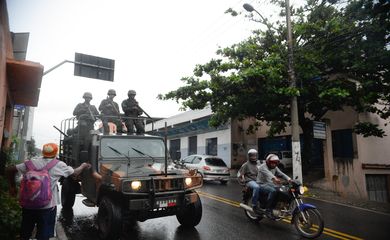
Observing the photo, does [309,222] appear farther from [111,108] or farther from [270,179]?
[111,108]

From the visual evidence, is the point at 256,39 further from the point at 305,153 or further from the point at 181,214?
the point at 181,214

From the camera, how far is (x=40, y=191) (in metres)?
4.14

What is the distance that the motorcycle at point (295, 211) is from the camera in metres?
6.00

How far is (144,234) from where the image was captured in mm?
6262

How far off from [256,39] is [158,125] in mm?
24181

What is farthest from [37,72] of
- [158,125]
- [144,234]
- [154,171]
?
[158,125]

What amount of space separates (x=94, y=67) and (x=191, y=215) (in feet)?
35.9

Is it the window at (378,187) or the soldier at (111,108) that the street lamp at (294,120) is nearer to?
the window at (378,187)

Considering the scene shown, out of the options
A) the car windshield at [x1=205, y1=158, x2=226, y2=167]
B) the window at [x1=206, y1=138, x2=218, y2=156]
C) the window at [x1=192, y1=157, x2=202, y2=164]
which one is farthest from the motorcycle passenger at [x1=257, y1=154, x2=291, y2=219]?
the window at [x1=206, y1=138, x2=218, y2=156]

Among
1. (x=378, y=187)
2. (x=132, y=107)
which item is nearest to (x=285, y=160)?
(x=378, y=187)

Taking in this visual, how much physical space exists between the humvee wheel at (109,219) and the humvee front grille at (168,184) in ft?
2.82

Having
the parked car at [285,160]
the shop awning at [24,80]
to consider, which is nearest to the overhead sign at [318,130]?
the parked car at [285,160]

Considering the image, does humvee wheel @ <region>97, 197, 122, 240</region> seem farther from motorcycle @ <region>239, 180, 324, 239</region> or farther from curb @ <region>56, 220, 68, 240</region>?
motorcycle @ <region>239, 180, 324, 239</region>

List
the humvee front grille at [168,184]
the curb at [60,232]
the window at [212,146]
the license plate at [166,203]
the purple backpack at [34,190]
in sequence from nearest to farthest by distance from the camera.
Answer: the purple backpack at [34,190], the license plate at [166,203], the humvee front grille at [168,184], the curb at [60,232], the window at [212,146]
